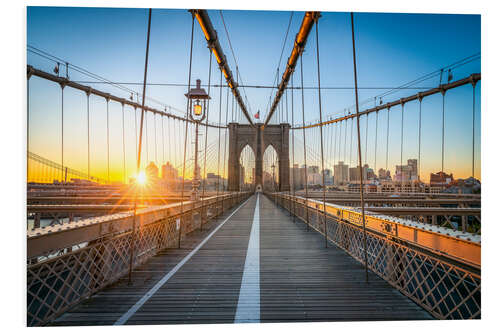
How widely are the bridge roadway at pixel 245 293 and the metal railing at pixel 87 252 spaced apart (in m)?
0.14

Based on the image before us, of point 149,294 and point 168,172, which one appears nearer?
point 149,294

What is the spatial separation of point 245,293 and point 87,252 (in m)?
1.60

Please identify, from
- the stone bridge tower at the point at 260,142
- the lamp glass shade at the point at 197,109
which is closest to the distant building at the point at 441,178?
the lamp glass shade at the point at 197,109

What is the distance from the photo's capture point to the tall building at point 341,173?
820 inches

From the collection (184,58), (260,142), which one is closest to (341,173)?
(184,58)

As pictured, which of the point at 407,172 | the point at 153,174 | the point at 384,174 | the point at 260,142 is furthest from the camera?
the point at 260,142

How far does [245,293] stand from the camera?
8.09ft

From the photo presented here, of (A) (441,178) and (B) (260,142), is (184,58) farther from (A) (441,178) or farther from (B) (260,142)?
(B) (260,142)

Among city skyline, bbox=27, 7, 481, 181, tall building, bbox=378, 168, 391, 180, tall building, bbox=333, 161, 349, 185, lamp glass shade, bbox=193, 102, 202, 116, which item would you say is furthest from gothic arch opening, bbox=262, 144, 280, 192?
lamp glass shade, bbox=193, 102, 202, 116

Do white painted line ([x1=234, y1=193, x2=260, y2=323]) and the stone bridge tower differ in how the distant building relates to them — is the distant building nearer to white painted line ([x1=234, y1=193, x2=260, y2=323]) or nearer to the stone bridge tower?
white painted line ([x1=234, y1=193, x2=260, y2=323])

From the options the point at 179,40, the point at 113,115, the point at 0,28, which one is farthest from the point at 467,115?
the point at 113,115

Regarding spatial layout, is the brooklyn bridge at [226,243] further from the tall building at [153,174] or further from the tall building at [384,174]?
the tall building at [153,174]
